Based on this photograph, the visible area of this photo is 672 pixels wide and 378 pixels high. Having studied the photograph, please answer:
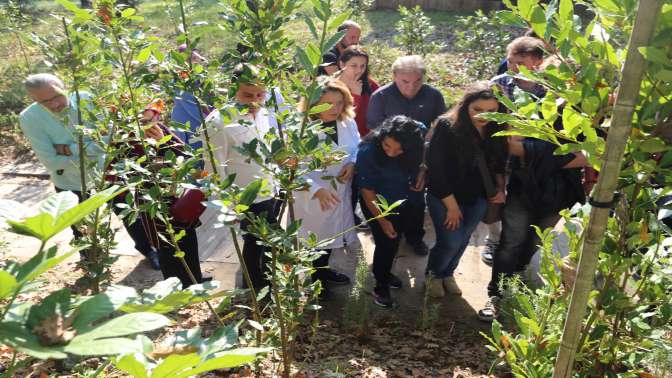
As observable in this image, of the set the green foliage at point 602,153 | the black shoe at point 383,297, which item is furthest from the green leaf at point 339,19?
the black shoe at point 383,297

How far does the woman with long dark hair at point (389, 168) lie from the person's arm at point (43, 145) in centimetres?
211

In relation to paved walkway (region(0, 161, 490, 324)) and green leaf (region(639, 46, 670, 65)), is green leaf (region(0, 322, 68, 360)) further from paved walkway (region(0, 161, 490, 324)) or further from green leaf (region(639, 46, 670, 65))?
paved walkway (region(0, 161, 490, 324))

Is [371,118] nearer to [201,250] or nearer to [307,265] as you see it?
[201,250]

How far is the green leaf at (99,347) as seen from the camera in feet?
2.06

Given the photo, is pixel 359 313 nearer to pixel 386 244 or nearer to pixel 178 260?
pixel 386 244

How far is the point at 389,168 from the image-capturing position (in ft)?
11.5

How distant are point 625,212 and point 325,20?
1079 mm

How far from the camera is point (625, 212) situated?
150 centimetres

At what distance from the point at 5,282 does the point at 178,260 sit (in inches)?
108

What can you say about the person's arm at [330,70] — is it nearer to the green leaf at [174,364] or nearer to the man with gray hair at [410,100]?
the man with gray hair at [410,100]

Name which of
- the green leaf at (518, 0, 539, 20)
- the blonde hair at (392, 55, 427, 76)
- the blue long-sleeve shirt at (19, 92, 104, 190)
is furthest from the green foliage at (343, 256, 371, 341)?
the green leaf at (518, 0, 539, 20)

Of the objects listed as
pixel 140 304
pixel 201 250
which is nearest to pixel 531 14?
pixel 140 304

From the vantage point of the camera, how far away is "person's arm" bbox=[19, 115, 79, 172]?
3.65 metres

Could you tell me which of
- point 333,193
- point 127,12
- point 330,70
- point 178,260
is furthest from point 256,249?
point 330,70
